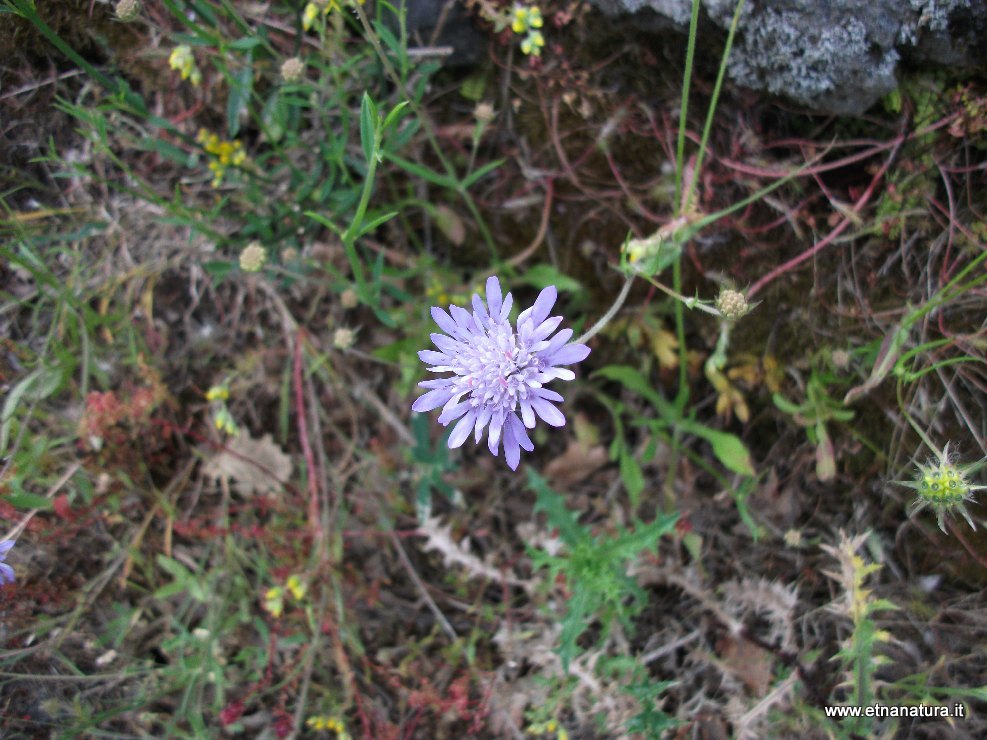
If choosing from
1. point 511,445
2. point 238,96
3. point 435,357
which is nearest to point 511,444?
point 511,445

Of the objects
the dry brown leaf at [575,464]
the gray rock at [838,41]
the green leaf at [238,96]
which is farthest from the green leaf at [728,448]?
the green leaf at [238,96]

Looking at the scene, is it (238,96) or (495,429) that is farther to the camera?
(238,96)

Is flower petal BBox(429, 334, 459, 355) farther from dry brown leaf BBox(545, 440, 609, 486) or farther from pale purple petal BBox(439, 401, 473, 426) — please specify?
dry brown leaf BBox(545, 440, 609, 486)

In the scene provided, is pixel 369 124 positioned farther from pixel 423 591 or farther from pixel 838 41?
pixel 423 591

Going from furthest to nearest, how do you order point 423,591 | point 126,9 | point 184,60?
point 423,591 → point 184,60 → point 126,9

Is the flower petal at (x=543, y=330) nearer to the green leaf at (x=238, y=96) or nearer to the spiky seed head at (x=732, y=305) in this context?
the spiky seed head at (x=732, y=305)

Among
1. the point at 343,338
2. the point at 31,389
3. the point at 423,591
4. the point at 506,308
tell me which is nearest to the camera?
the point at 506,308
